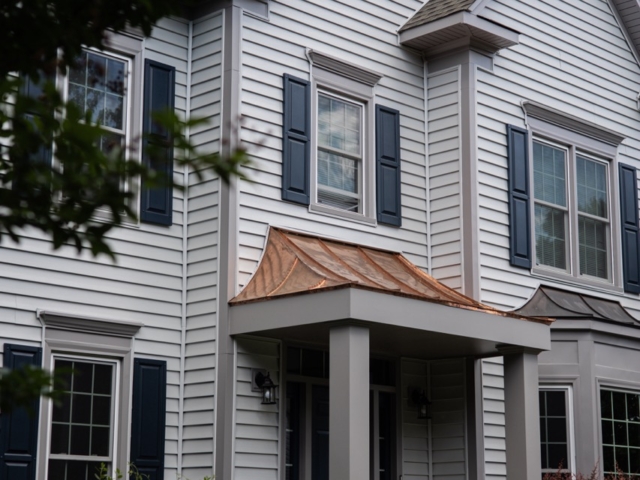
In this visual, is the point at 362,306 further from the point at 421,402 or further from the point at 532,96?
the point at 532,96

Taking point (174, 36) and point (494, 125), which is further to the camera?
→ point (494, 125)

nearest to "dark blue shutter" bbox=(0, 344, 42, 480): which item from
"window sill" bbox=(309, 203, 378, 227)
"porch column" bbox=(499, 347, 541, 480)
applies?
"window sill" bbox=(309, 203, 378, 227)

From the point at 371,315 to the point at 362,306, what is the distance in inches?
5.7

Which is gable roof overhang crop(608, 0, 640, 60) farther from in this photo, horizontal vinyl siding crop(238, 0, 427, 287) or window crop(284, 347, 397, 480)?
window crop(284, 347, 397, 480)

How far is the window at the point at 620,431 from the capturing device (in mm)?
13484

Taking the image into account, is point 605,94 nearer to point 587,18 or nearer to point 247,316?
point 587,18

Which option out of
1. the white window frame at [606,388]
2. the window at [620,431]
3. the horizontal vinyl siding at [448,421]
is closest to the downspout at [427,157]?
the horizontal vinyl siding at [448,421]

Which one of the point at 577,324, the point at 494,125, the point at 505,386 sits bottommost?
the point at 505,386

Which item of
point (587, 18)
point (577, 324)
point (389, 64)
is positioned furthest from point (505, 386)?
point (587, 18)

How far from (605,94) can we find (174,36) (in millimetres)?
7066

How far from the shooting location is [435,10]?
538 inches

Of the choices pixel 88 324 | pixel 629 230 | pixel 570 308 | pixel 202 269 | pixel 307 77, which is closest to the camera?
pixel 88 324

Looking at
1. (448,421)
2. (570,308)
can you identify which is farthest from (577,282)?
(448,421)

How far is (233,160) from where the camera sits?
136 inches
